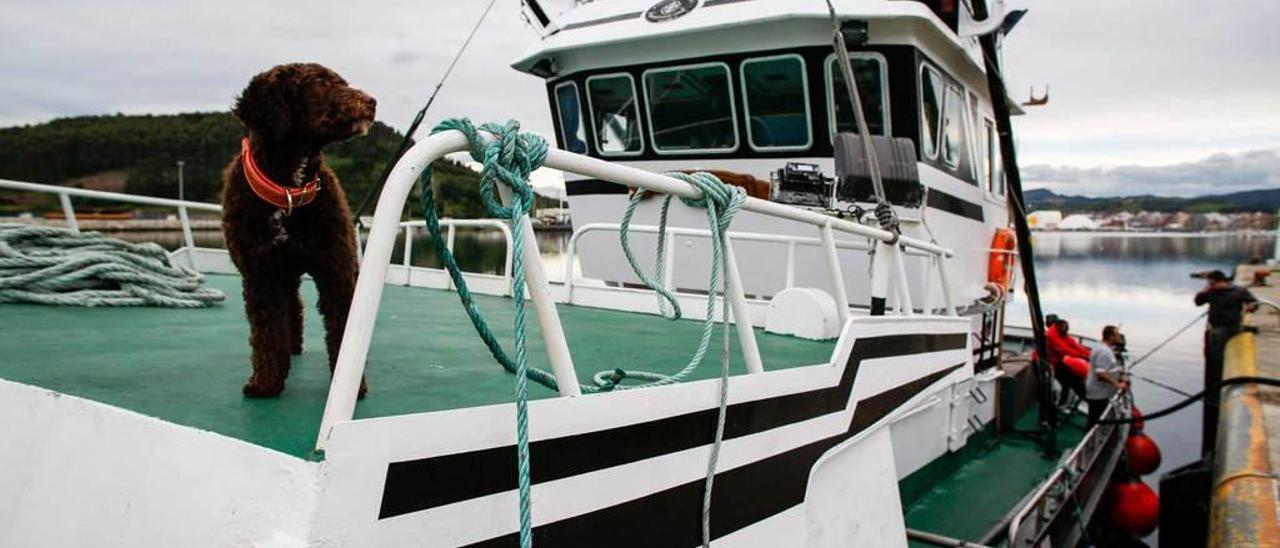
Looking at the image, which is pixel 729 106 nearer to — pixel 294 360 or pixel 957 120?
pixel 957 120

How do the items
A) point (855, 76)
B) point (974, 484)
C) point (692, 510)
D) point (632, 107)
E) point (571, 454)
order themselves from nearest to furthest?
point (571, 454)
point (692, 510)
point (974, 484)
point (855, 76)
point (632, 107)

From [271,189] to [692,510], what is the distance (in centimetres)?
157

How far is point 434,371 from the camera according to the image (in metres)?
2.88

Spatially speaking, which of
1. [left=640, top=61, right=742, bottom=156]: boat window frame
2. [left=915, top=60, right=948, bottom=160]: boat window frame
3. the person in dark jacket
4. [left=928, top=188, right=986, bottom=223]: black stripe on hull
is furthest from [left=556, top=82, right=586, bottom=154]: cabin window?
the person in dark jacket

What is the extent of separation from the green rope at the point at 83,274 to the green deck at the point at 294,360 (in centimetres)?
12

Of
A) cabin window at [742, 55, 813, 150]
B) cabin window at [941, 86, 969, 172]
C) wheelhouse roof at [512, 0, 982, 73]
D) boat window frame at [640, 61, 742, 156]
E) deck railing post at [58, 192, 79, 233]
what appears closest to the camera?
deck railing post at [58, 192, 79, 233]

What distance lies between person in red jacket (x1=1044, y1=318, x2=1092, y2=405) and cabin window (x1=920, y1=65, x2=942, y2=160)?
A: 4332 millimetres

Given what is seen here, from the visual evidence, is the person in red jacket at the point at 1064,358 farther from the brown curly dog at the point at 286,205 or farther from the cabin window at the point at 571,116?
the brown curly dog at the point at 286,205

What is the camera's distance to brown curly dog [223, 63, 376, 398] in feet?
6.72

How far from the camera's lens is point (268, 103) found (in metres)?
2.04

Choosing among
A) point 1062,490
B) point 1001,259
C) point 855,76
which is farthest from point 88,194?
point 1001,259

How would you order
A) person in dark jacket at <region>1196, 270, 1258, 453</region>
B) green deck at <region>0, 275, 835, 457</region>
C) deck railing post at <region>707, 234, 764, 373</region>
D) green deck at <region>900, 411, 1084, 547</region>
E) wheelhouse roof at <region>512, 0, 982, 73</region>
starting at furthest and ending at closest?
1. person in dark jacket at <region>1196, 270, 1258, 453</region>
2. wheelhouse roof at <region>512, 0, 982, 73</region>
3. green deck at <region>900, 411, 1084, 547</region>
4. deck railing post at <region>707, 234, 764, 373</region>
5. green deck at <region>0, 275, 835, 457</region>

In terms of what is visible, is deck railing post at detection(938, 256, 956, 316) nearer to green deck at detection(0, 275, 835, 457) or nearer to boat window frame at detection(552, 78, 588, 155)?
green deck at detection(0, 275, 835, 457)

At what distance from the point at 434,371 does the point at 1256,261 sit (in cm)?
2798
